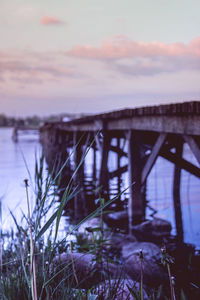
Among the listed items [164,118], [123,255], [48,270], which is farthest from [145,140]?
[48,270]

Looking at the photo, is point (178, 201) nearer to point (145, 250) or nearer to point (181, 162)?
point (181, 162)

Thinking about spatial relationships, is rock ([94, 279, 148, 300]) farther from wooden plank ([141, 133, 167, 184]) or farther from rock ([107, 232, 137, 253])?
wooden plank ([141, 133, 167, 184])

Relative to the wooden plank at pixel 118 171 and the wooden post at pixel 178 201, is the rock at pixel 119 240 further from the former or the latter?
the wooden plank at pixel 118 171

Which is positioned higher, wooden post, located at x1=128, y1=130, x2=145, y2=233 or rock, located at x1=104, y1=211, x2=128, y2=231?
wooden post, located at x1=128, y1=130, x2=145, y2=233

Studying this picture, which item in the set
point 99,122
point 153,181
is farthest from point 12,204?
point 153,181

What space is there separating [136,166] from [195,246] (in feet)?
7.38

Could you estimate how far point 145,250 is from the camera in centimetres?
575

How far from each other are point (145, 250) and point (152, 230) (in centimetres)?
201

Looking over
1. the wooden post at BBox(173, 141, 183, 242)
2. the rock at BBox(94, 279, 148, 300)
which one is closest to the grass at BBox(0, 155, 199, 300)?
the rock at BBox(94, 279, 148, 300)

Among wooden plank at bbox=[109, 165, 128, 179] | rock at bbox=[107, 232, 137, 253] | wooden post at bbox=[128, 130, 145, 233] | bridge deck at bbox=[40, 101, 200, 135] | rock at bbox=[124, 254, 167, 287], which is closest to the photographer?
rock at bbox=[124, 254, 167, 287]

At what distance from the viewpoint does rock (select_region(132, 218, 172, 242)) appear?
7457mm

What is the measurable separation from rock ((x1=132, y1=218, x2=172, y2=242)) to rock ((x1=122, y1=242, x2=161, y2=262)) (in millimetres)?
1238

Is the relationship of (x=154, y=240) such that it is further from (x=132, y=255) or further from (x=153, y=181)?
(x=153, y=181)

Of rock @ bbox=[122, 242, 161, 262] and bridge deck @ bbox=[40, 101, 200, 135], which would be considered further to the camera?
rock @ bbox=[122, 242, 161, 262]
